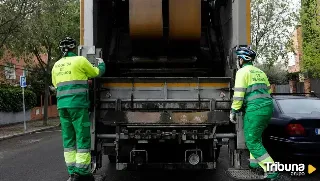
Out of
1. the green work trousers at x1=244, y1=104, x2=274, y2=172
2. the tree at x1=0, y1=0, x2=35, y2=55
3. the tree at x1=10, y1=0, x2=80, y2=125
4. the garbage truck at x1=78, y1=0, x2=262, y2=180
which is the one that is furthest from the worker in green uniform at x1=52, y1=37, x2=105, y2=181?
the tree at x1=10, y1=0, x2=80, y2=125

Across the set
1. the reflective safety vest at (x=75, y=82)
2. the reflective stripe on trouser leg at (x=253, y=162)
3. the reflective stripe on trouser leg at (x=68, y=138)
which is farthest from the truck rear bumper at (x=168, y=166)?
the reflective safety vest at (x=75, y=82)

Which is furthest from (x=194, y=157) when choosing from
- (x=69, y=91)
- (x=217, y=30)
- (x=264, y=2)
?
(x=264, y=2)

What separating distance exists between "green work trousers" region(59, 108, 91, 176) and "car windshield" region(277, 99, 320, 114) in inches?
145

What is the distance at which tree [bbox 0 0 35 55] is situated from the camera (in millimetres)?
15198

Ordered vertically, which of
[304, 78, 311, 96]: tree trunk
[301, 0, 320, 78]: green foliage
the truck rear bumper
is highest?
[301, 0, 320, 78]: green foliage

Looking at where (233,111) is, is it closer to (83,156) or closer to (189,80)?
(189,80)

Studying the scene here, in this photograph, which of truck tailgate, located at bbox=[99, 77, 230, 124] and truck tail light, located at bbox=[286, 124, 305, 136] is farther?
truck tail light, located at bbox=[286, 124, 305, 136]

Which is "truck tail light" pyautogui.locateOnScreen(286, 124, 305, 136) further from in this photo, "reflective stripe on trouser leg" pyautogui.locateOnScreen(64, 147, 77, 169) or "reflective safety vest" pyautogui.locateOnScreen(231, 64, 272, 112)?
"reflective stripe on trouser leg" pyautogui.locateOnScreen(64, 147, 77, 169)

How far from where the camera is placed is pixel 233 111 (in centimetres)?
531

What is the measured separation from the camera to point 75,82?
543 cm

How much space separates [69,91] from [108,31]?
1.73 m

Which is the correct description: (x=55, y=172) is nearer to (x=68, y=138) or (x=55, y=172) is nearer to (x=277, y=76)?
(x=68, y=138)

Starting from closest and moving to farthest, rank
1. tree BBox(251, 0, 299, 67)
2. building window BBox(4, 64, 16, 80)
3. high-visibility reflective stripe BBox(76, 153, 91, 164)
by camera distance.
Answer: high-visibility reflective stripe BBox(76, 153, 91, 164) → building window BBox(4, 64, 16, 80) → tree BBox(251, 0, 299, 67)

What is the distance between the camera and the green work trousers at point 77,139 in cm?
528
